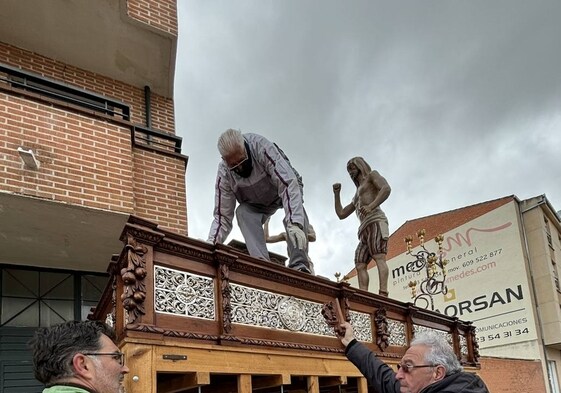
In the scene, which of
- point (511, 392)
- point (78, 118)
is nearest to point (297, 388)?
point (78, 118)

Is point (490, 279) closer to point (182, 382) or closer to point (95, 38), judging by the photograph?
point (95, 38)

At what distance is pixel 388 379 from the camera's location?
324cm

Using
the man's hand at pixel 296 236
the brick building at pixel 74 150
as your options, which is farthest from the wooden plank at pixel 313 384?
the brick building at pixel 74 150

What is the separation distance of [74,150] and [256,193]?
7.27 feet

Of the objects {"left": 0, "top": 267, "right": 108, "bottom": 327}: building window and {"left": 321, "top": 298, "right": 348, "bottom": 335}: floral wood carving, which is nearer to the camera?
{"left": 321, "top": 298, "right": 348, "bottom": 335}: floral wood carving

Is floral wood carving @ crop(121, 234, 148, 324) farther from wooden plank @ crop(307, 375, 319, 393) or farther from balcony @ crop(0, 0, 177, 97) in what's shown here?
balcony @ crop(0, 0, 177, 97)

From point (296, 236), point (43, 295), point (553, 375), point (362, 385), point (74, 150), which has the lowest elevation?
point (553, 375)

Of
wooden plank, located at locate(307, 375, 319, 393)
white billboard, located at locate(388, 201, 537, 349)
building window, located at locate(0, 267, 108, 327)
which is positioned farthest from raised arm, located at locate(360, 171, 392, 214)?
white billboard, located at locate(388, 201, 537, 349)

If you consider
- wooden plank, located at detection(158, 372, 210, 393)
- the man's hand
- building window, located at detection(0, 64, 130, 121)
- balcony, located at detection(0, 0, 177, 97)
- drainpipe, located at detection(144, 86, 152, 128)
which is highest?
balcony, located at detection(0, 0, 177, 97)

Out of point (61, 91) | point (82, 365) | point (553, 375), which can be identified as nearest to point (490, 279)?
point (553, 375)

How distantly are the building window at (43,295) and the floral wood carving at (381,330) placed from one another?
13.2ft

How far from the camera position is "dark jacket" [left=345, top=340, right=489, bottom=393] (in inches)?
98.3

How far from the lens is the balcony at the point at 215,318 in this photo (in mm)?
2887

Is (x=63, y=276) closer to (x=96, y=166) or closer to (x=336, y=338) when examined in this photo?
(x=96, y=166)
